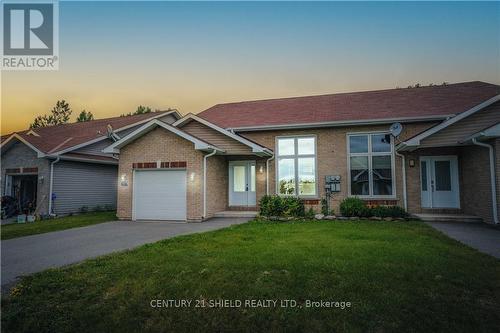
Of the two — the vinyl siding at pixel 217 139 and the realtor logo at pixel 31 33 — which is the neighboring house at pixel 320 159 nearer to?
the vinyl siding at pixel 217 139

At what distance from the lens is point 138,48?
520 inches

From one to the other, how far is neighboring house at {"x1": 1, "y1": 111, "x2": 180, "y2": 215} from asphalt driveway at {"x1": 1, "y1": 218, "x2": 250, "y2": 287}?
6304mm

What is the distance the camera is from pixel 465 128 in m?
10.6

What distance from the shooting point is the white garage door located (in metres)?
11.9

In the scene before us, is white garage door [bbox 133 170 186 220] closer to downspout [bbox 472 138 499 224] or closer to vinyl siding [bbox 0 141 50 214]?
vinyl siding [bbox 0 141 50 214]

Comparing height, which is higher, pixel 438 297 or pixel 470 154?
pixel 470 154

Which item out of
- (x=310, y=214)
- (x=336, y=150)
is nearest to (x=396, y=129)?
(x=336, y=150)

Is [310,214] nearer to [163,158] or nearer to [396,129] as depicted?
[396,129]

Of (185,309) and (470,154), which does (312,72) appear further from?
(185,309)

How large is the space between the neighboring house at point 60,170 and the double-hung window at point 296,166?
11.0 metres

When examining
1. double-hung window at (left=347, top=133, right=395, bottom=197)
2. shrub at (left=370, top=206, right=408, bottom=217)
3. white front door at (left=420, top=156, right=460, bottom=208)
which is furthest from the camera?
double-hung window at (left=347, top=133, right=395, bottom=197)

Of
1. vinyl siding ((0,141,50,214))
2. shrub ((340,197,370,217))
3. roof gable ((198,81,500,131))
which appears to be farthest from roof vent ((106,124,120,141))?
shrub ((340,197,370,217))

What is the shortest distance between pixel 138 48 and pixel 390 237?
521 inches

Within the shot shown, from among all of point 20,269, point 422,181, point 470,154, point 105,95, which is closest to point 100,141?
point 105,95
